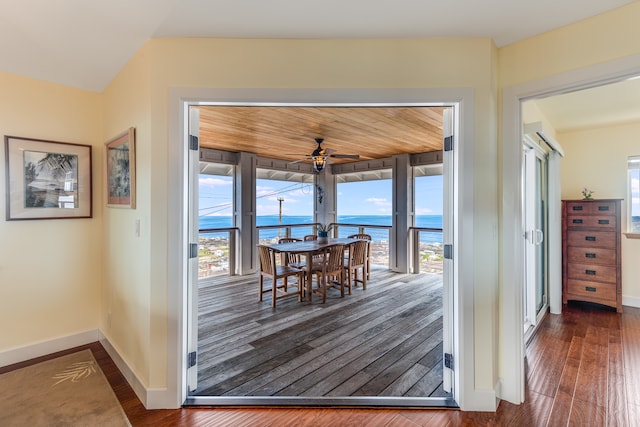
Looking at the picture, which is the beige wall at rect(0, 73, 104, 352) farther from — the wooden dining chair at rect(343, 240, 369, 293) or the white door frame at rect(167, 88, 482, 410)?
the wooden dining chair at rect(343, 240, 369, 293)

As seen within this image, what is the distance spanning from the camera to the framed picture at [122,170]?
1979mm

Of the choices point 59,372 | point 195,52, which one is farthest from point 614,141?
point 59,372

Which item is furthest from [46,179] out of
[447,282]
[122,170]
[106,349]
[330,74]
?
[447,282]

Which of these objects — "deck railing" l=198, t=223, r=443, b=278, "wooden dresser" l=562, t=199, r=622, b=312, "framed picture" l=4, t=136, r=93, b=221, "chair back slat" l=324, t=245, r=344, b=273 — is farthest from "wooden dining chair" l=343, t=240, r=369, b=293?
"framed picture" l=4, t=136, r=93, b=221

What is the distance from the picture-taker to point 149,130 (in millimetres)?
1798

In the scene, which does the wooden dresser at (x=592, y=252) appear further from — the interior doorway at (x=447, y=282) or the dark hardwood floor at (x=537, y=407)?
the interior doorway at (x=447, y=282)

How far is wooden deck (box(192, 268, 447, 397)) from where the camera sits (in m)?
2.07

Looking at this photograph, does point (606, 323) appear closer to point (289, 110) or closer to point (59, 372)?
point (289, 110)

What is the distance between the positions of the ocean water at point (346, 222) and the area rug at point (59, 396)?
2998 mm

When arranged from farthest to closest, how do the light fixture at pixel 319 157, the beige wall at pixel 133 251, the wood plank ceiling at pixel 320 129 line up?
the light fixture at pixel 319 157
the wood plank ceiling at pixel 320 129
the beige wall at pixel 133 251

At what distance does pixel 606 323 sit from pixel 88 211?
19.0ft

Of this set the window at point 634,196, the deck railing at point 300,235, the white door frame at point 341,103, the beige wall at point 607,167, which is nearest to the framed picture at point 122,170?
the white door frame at point 341,103

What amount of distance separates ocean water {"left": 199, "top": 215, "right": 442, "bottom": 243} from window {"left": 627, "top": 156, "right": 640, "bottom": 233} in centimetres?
254

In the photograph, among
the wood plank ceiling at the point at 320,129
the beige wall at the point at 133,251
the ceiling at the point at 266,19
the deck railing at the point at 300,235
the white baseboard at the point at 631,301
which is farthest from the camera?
the deck railing at the point at 300,235
